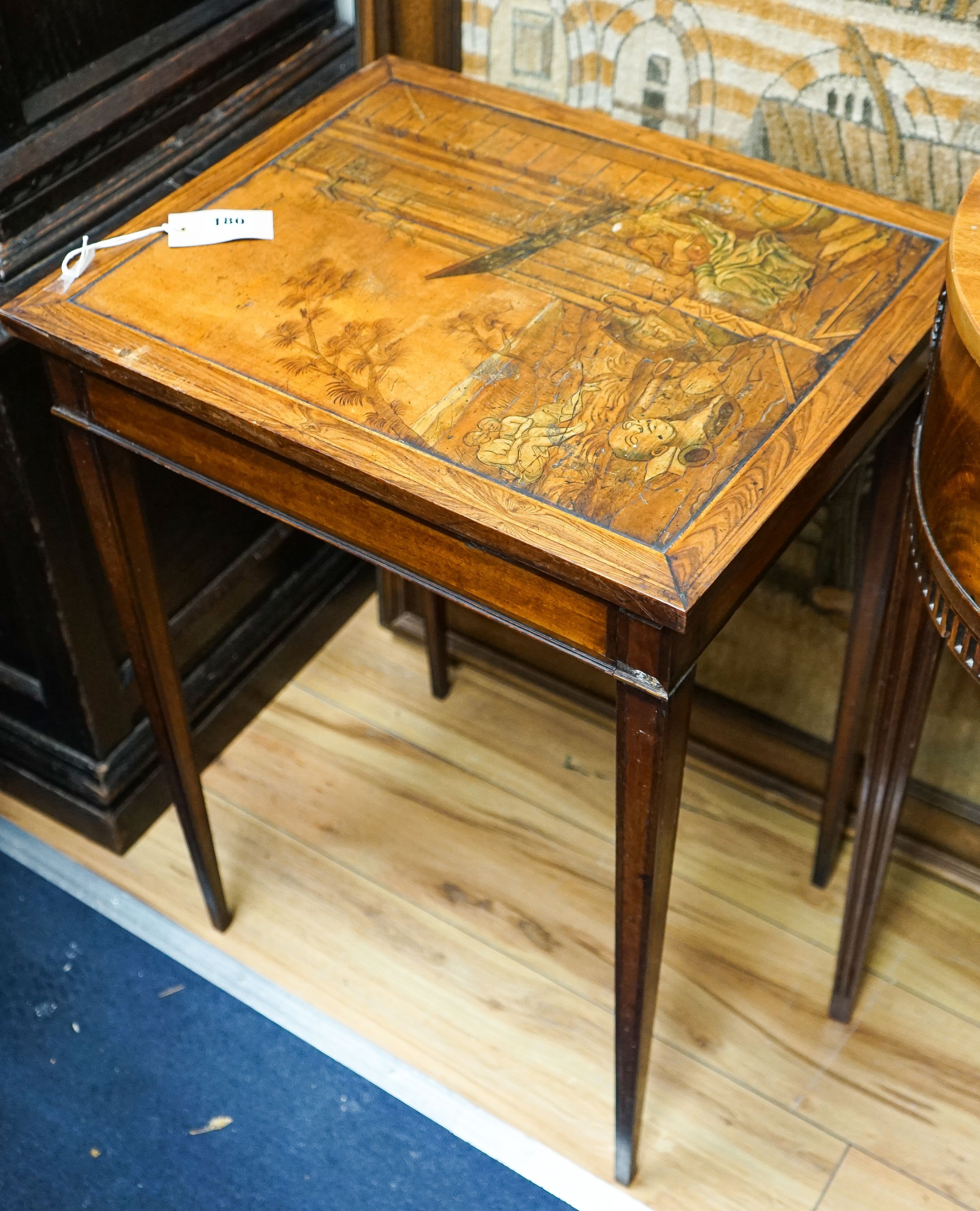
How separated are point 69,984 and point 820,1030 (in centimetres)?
83

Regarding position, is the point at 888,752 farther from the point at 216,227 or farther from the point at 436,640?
the point at 216,227

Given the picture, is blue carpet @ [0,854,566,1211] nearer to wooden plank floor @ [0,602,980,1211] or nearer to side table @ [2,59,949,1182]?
wooden plank floor @ [0,602,980,1211]

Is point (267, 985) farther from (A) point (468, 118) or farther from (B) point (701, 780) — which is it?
(A) point (468, 118)

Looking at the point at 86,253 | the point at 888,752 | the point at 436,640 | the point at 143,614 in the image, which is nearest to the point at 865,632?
the point at 888,752

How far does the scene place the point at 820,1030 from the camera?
145 cm

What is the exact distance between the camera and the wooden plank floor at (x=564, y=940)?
1.37 m

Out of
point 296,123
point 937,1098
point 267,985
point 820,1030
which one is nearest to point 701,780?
point 820,1030

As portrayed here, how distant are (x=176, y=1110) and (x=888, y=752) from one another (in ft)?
2.67

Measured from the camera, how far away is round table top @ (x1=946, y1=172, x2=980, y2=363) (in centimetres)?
77

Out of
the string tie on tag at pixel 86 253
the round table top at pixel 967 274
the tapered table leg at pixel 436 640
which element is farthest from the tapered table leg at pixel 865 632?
the string tie on tag at pixel 86 253

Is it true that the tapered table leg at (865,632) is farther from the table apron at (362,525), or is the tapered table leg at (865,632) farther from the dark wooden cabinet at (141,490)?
the dark wooden cabinet at (141,490)

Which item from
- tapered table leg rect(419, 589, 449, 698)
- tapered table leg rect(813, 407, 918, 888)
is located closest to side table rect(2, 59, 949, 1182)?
tapered table leg rect(813, 407, 918, 888)

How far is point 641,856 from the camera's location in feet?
3.34

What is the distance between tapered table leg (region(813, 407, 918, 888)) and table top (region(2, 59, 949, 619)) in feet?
0.48
